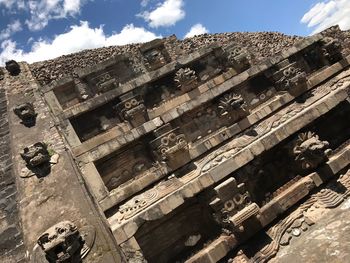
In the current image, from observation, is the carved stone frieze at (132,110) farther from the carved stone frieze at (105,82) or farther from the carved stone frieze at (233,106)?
the carved stone frieze at (233,106)

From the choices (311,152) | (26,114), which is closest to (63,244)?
(26,114)

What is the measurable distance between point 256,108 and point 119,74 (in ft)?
16.8

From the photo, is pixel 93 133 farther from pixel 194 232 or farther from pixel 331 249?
pixel 331 249

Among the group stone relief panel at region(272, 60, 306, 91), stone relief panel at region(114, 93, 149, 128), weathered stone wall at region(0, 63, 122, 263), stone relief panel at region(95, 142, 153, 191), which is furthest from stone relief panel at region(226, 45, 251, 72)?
weathered stone wall at region(0, 63, 122, 263)

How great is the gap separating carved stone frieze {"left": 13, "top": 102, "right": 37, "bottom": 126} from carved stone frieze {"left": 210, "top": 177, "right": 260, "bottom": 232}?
522 cm

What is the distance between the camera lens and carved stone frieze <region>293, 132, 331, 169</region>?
8052mm

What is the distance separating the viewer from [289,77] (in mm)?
9961

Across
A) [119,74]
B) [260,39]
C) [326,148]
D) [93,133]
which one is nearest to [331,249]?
[326,148]

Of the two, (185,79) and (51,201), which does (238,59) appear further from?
(51,201)

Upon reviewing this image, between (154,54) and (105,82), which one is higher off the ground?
(154,54)

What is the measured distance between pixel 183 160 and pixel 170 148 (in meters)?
0.48

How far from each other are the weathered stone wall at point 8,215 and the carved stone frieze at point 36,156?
20.5 inches

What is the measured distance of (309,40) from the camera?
11.1 metres

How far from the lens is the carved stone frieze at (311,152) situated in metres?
8.05
